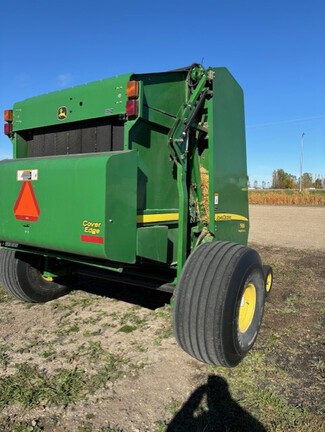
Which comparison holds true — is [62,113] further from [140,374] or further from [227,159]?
[140,374]

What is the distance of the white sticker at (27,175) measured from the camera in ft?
10.8

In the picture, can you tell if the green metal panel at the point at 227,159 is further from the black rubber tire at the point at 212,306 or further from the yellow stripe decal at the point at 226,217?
the black rubber tire at the point at 212,306

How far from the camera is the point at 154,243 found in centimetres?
329

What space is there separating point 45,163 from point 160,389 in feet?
6.67

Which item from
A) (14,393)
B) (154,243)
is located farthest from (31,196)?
(14,393)

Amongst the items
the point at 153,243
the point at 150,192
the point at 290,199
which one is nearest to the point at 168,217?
the point at 150,192

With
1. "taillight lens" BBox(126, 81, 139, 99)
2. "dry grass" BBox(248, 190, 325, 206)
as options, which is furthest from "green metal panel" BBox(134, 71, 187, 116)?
"dry grass" BBox(248, 190, 325, 206)

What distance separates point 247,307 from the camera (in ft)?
11.7

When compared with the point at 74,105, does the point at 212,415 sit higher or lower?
lower

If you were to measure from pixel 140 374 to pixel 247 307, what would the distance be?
3.81 feet

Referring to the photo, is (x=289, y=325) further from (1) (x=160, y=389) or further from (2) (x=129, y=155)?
(2) (x=129, y=155)

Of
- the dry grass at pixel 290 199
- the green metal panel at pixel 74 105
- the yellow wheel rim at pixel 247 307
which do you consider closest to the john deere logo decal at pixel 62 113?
the green metal panel at pixel 74 105

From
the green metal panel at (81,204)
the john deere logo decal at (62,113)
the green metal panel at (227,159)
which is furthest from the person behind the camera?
the green metal panel at (227,159)

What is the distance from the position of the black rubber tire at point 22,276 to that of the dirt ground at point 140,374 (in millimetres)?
176
